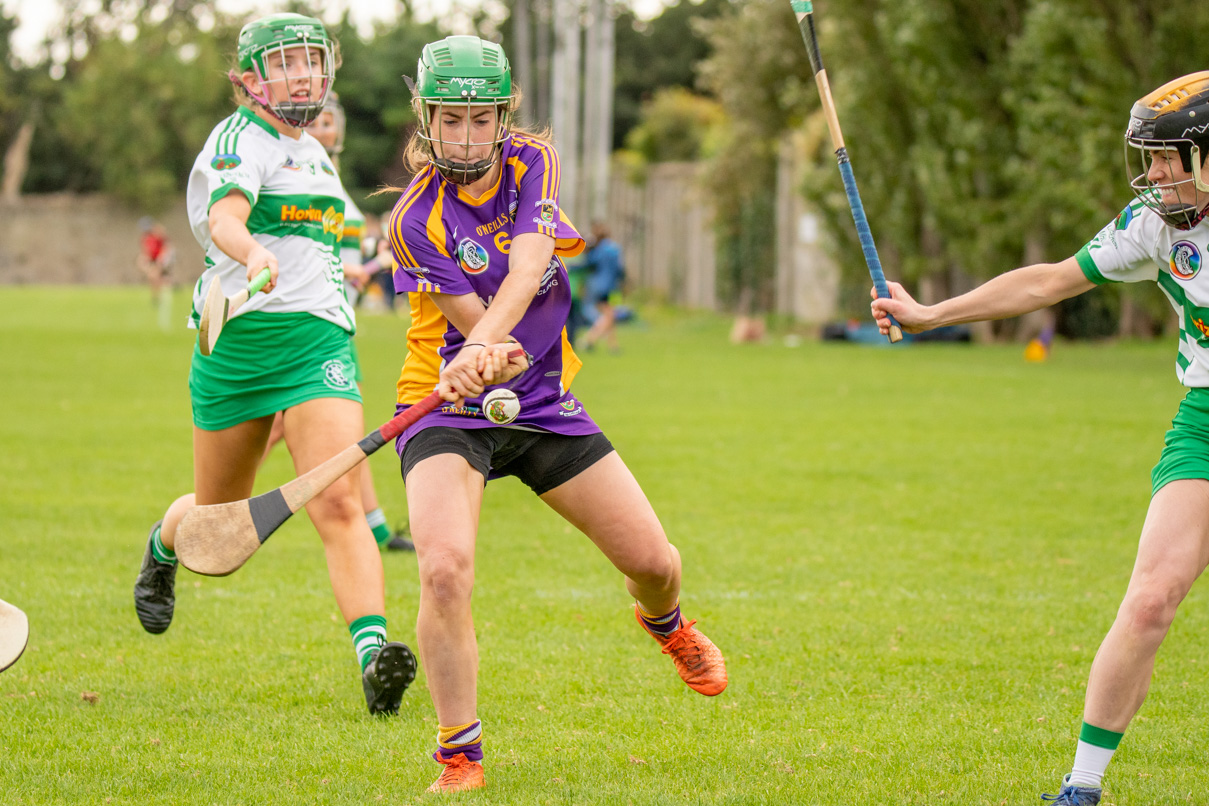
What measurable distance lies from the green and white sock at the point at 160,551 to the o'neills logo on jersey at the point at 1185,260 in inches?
159

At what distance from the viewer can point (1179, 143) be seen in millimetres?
3883

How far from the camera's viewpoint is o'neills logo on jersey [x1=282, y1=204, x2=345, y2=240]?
18.0 ft

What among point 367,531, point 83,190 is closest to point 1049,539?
point 367,531

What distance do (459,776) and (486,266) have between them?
1.55m

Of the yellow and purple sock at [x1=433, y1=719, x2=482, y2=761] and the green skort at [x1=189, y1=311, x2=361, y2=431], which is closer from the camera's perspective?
the yellow and purple sock at [x1=433, y1=719, x2=482, y2=761]

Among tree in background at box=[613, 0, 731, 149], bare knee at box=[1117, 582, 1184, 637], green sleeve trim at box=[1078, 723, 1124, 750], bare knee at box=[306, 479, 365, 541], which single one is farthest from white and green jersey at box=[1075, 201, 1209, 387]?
tree in background at box=[613, 0, 731, 149]

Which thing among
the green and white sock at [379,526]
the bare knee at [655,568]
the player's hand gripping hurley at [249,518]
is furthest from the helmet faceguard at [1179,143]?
the green and white sock at [379,526]

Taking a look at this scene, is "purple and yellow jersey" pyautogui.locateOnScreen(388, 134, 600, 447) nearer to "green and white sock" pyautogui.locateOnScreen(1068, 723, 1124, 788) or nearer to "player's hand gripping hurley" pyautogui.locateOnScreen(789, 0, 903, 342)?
"player's hand gripping hurley" pyautogui.locateOnScreen(789, 0, 903, 342)

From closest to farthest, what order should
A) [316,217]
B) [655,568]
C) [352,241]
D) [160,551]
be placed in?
[655,568] → [316,217] → [160,551] → [352,241]

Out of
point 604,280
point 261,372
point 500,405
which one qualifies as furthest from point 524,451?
point 604,280

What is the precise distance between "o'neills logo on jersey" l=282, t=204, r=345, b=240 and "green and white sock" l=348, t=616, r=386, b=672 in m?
1.61

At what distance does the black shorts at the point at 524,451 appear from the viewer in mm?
4238

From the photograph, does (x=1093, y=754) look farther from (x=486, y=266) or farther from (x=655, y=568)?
(x=486, y=266)

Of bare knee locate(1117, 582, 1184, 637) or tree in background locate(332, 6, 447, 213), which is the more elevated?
tree in background locate(332, 6, 447, 213)
